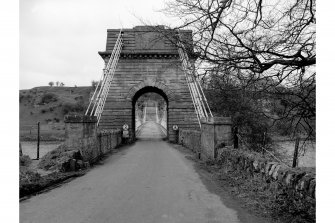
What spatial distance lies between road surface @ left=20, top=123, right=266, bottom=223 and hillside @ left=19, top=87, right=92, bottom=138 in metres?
53.2

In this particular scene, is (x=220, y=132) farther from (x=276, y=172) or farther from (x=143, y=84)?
(x=143, y=84)

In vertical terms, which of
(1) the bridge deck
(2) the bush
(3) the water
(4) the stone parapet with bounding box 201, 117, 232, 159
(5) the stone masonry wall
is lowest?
(3) the water

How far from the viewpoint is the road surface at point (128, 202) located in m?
4.15

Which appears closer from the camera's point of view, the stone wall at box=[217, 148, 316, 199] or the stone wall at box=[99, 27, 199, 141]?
the stone wall at box=[217, 148, 316, 199]

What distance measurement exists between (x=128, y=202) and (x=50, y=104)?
7144 centimetres

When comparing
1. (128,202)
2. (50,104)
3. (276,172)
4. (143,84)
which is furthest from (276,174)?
(50,104)

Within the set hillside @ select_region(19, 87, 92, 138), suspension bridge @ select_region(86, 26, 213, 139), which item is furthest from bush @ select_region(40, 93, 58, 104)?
suspension bridge @ select_region(86, 26, 213, 139)

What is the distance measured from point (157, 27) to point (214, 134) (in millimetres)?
4351

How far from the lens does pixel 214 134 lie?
9328mm

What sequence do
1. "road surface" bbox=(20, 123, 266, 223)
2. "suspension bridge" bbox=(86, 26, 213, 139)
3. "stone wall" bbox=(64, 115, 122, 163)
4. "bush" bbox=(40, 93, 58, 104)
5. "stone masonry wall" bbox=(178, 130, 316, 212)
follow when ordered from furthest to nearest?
"bush" bbox=(40, 93, 58, 104) → "suspension bridge" bbox=(86, 26, 213, 139) → "stone wall" bbox=(64, 115, 122, 163) → "road surface" bbox=(20, 123, 266, 223) → "stone masonry wall" bbox=(178, 130, 316, 212)

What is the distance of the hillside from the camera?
6242 centimetres

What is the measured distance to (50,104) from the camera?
7138 centimetres

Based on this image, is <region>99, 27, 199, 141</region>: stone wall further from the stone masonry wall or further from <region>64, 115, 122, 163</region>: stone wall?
the stone masonry wall

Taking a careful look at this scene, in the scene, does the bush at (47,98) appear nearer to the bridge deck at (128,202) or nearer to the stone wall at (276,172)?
the bridge deck at (128,202)
